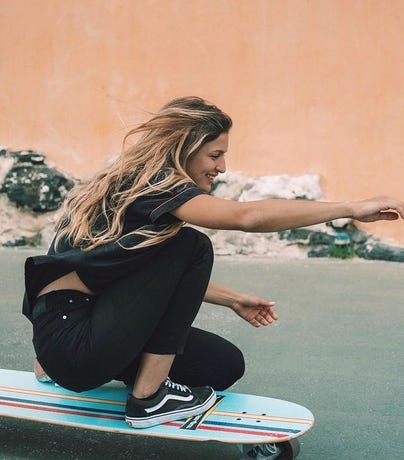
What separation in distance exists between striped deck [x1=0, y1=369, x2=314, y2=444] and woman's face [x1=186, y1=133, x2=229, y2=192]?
0.68m

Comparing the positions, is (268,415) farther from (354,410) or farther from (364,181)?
(364,181)

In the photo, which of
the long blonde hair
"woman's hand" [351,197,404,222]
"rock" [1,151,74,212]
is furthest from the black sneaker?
"rock" [1,151,74,212]

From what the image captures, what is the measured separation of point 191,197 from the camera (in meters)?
2.29

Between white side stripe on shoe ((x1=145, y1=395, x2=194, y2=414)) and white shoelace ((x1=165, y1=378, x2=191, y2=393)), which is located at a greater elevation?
white shoelace ((x1=165, y1=378, x2=191, y2=393))

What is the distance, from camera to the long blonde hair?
2.35 meters

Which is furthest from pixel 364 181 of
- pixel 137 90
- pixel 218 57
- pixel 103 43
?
pixel 103 43

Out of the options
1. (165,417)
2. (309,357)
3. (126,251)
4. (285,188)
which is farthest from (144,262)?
(285,188)

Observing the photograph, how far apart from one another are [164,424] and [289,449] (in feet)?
1.26

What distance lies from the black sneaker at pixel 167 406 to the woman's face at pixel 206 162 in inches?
24.5

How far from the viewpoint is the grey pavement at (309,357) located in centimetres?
265

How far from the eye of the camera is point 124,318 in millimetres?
2344

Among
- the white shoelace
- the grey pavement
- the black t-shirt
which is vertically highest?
the black t-shirt

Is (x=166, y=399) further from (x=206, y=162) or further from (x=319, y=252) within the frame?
(x=319, y=252)

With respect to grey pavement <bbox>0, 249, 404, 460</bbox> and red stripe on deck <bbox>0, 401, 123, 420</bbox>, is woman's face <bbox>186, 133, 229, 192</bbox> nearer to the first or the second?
red stripe on deck <bbox>0, 401, 123, 420</bbox>
